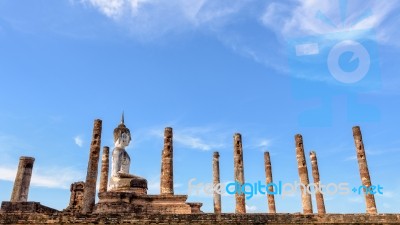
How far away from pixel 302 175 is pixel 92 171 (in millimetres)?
13585

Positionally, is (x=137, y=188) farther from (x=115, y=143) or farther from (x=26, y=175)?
(x=26, y=175)

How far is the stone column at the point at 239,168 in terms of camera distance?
2122 centimetres

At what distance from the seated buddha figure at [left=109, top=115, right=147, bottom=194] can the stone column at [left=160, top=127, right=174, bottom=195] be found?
3.56ft

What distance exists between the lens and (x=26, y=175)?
2011cm

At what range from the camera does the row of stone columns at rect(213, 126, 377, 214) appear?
70.1 ft

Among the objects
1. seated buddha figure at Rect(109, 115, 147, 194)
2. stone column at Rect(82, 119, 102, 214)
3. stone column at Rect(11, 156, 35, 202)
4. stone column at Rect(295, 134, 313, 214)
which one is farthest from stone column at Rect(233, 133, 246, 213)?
stone column at Rect(11, 156, 35, 202)

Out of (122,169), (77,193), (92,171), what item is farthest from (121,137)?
(77,193)

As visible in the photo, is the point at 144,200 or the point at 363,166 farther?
the point at 363,166

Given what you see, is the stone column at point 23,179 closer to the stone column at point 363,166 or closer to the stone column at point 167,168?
the stone column at point 167,168

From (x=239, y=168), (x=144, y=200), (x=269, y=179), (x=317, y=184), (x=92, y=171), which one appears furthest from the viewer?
(x=269, y=179)

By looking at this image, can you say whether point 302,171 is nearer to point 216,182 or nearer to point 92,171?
point 216,182

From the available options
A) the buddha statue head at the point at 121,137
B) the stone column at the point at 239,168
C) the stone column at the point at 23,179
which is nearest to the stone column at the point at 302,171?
the stone column at the point at 239,168

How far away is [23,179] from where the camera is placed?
20.0 meters

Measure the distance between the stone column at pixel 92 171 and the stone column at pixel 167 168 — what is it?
11.9ft
